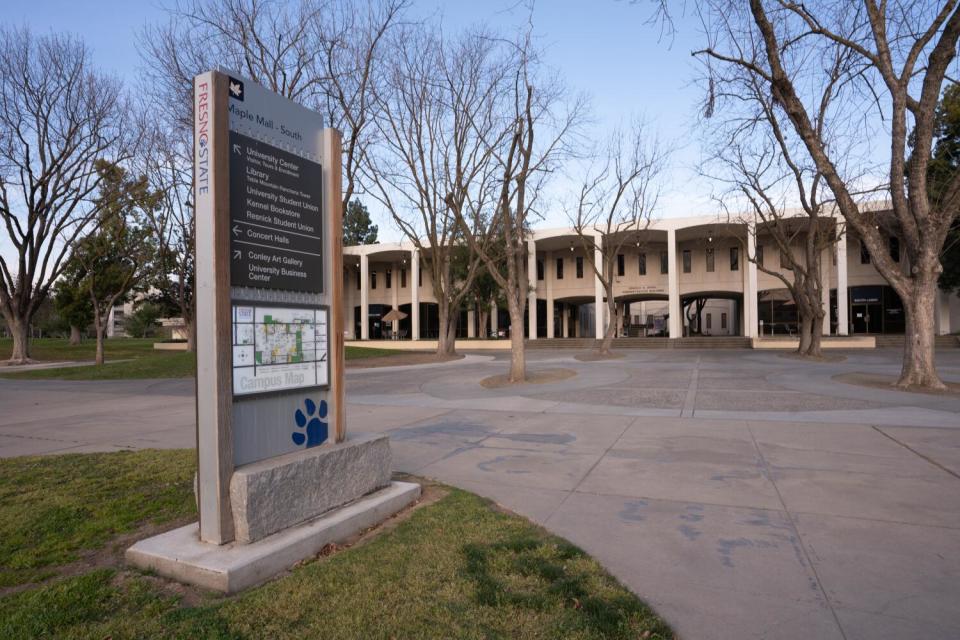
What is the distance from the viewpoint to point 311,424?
5035 mm

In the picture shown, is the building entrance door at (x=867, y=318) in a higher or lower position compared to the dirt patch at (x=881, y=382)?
higher

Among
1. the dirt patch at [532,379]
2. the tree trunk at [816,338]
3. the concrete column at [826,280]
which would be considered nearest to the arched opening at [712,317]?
the concrete column at [826,280]

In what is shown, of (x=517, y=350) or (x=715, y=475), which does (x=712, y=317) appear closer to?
(x=517, y=350)

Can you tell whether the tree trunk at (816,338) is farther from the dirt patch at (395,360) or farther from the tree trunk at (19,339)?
the tree trunk at (19,339)

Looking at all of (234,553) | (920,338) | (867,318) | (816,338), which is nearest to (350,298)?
(816,338)

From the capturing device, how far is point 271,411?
4.62 meters

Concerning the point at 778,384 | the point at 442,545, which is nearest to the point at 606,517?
the point at 442,545

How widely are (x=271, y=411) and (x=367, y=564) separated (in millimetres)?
1394

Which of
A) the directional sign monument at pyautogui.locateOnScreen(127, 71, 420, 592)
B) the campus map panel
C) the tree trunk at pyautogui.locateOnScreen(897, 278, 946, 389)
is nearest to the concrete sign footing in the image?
the directional sign monument at pyautogui.locateOnScreen(127, 71, 420, 592)

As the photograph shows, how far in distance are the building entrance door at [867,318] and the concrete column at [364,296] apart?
3719 centimetres

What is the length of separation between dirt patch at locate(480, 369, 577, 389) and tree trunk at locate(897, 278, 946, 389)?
8.44 meters

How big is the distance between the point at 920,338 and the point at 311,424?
1466 centimetres

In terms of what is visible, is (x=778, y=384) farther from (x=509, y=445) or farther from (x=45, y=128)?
(x=45, y=128)

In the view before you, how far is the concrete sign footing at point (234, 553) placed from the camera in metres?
3.74
